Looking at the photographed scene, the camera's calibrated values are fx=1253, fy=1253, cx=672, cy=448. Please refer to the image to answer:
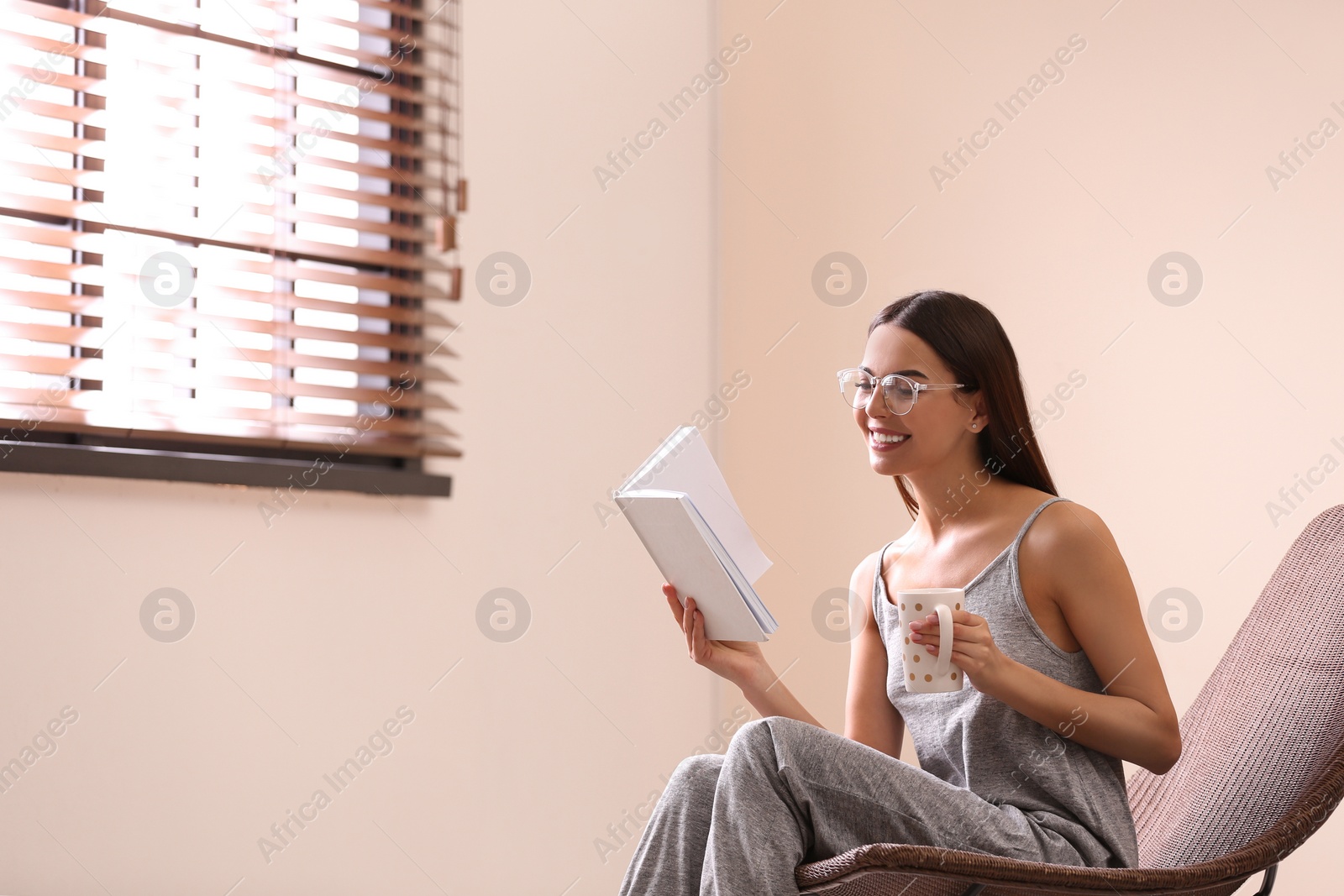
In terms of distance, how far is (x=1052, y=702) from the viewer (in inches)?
56.4

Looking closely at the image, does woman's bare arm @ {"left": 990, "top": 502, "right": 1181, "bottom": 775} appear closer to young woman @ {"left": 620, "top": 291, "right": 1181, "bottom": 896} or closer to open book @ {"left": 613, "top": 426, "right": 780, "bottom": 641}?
young woman @ {"left": 620, "top": 291, "right": 1181, "bottom": 896}

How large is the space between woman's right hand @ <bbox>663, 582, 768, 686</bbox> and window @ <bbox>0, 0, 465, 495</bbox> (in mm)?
1167

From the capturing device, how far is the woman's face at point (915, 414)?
162cm

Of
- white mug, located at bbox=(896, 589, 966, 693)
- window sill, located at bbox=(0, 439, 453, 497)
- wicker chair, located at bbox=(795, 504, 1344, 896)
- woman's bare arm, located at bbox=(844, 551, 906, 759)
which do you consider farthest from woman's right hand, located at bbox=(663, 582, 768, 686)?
window sill, located at bbox=(0, 439, 453, 497)

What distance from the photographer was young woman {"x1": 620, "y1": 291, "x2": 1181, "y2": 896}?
1343 millimetres

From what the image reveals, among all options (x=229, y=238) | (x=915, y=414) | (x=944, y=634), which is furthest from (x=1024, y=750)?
(x=229, y=238)

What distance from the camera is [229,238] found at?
259 cm

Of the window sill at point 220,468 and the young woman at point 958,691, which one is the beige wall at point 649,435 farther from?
the young woman at point 958,691

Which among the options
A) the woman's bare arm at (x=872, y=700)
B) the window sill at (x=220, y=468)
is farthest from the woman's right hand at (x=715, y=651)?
the window sill at (x=220, y=468)

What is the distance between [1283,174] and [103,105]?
2.30 meters

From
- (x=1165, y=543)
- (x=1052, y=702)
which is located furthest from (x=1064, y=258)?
(x=1052, y=702)

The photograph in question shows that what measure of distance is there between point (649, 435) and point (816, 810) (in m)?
2.01

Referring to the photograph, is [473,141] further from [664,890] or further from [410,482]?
[664,890]

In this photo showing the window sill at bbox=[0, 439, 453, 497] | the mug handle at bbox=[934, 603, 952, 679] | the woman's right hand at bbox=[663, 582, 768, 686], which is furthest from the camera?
the window sill at bbox=[0, 439, 453, 497]
